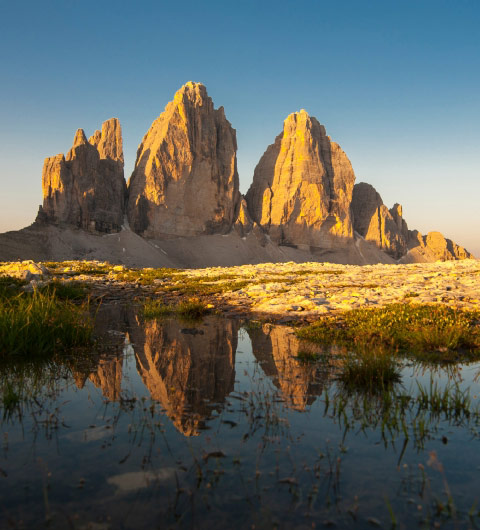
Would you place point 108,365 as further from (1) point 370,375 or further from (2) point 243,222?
(2) point 243,222

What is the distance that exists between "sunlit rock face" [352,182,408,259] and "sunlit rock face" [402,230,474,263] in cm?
865

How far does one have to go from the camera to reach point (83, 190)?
10006cm

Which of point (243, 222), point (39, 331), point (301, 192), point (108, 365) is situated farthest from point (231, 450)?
point (301, 192)

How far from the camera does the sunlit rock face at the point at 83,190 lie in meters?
96.5

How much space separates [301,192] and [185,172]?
3864 cm

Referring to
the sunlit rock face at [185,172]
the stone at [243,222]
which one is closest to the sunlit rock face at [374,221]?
the stone at [243,222]

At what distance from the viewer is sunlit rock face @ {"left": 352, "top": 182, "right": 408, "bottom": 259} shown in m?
149

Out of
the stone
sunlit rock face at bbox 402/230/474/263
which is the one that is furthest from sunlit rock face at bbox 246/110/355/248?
sunlit rock face at bbox 402/230/474/263

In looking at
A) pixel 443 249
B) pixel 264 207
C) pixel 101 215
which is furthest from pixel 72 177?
pixel 443 249

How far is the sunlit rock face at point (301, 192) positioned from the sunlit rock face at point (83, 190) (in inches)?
1799

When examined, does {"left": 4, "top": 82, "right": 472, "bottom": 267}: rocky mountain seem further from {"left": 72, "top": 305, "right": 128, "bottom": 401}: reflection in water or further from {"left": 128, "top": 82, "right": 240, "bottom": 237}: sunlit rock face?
{"left": 72, "top": 305, "right": 128, "bottom": 401}: reflection in water

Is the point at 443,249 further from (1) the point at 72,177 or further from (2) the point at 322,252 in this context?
(1) the point at 72,177

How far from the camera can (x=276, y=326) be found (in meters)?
11.9

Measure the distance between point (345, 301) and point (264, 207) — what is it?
119 metres
